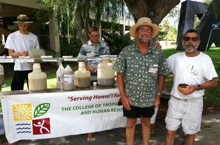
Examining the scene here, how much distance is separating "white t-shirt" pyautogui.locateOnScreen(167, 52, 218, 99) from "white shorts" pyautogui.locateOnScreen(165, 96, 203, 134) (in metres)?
0.08

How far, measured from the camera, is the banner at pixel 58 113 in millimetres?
3121

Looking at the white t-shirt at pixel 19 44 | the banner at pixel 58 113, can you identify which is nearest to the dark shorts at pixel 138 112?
the banner at pixel 58 113

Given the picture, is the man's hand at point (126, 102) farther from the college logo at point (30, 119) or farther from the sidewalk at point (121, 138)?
the college logo at point (30, 119)

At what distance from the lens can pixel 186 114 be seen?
9.37ft

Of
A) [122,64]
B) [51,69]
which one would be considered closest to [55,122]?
[122,64]

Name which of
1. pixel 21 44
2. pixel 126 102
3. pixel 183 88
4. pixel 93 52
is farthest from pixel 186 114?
pixel 21 44

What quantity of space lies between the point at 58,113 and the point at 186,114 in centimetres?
167

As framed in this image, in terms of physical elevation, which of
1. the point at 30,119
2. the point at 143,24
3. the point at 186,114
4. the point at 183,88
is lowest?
the point at 30,119

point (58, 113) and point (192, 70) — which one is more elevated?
point (192, 70)

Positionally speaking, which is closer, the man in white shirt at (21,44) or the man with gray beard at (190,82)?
the man with gray beard at (190,82)

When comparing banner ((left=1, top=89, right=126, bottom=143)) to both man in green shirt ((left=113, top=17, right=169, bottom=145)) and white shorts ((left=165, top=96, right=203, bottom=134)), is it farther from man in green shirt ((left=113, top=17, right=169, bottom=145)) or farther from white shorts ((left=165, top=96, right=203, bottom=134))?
white shorts ((left=165, top=96, right=203, bottom=134))

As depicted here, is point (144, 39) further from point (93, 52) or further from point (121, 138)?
point (121, 138)

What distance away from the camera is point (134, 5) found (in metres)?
4.32

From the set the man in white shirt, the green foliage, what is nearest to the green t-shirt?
the man in white shirt
